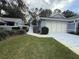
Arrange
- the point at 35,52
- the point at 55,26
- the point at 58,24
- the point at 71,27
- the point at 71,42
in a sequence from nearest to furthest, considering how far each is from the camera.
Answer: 1. the point at 35,52
2. the point at 71,42
3. the point at 71,27
4. the point at 55,26
5. the point at 58,24

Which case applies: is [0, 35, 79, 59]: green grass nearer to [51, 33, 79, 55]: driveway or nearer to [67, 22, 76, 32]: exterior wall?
[51, 33, 79, 55]: driveway

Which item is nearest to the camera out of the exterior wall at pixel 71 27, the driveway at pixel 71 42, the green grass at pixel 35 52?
the green grass at pixel 35 52

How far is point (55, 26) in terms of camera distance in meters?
28.5

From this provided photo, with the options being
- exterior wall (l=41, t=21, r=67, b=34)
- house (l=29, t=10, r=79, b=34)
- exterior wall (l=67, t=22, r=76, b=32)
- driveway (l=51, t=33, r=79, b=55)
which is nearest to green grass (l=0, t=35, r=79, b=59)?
driveway (l=51, t=33, r=79, b=55)

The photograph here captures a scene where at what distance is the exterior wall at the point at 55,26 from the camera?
27527 mm

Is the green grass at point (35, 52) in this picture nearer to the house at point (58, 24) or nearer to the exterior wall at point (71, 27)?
the house at point (58, 24)

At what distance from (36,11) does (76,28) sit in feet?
117

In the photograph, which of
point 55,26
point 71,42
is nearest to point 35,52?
point 71,42

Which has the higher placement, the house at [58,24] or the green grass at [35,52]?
the house at [58,24]

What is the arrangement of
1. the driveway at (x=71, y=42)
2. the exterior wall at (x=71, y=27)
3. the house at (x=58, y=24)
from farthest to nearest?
the exterior wall at (x=71, y=27), the house at (x=58, y=24), the driveway at (x=71, y=42)

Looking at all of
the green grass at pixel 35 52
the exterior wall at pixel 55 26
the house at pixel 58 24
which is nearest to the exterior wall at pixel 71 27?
the house at pixel 58 24

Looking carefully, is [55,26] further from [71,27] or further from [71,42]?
[71,42]

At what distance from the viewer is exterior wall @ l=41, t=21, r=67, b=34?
27527 millimetres

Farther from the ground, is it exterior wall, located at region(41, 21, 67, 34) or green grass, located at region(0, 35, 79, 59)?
exterior wall, located at region(41, 21, 67, 34)
